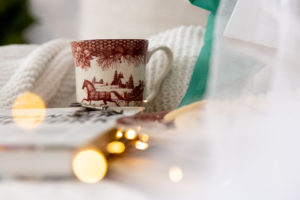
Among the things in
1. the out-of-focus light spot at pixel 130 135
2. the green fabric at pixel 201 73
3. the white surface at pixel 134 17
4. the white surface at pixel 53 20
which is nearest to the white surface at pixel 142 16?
the white surface at pixel 134 17

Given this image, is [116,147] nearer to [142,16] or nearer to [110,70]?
[110,70]

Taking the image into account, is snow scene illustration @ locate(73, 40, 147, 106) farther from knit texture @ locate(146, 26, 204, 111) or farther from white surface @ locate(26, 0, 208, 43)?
white surface @ locate(26, 0, 208, 43)

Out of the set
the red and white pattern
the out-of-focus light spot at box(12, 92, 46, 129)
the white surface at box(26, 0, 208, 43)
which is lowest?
the out-of-focus light spot at box(12, 92, 46, 129)

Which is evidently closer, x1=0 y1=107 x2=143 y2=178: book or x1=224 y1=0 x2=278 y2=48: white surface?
x1=0 y1=107 x2=143 y2=178: book

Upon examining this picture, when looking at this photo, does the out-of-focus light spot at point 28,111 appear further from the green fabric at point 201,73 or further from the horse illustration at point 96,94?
the green fabric at point 201,73

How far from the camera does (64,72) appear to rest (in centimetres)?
59

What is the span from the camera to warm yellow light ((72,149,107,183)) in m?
0.24

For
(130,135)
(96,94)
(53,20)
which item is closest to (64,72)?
(96,94)

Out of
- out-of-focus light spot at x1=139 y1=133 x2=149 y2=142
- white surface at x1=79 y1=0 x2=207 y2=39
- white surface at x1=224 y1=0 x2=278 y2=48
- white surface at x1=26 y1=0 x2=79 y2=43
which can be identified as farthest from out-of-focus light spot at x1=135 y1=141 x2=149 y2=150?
white surface at x1=26 y1=0 x2=79 y2=43

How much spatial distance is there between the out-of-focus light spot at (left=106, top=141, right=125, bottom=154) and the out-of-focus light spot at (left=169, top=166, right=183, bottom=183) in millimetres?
56

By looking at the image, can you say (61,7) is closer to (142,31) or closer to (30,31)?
(30,31)

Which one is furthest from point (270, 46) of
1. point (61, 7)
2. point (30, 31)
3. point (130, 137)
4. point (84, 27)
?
point (30, 31)

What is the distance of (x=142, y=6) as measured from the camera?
2.25ft

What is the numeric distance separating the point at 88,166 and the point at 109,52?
0.76 ft
